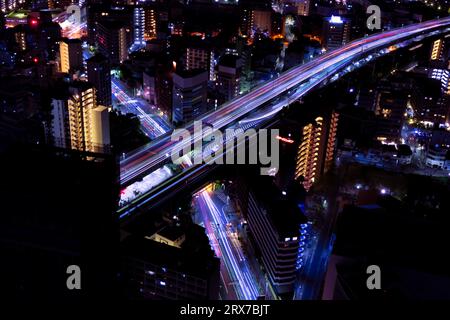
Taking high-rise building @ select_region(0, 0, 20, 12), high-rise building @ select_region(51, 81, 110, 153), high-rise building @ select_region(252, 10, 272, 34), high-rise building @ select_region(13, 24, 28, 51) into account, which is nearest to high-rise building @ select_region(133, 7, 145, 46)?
high-rise building @ select_region(13, 24, 28, 51)

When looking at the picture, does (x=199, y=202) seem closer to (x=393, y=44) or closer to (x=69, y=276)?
(x=69, y=276)

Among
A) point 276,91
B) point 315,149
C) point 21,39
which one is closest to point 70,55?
point 21,39

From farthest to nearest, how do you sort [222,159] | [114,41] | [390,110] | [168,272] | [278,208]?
1. [114,41]
2. [390,110]
3. [222,159]
4. [278,208]
5. [168,272]

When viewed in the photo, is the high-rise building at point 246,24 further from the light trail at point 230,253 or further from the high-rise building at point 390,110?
the light trail at point 230,253

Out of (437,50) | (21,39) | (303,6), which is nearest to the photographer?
(21,39)

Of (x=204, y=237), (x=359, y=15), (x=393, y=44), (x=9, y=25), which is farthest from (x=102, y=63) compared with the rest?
(x=359, y=15)

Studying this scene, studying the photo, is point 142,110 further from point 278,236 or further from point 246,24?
point 246,24

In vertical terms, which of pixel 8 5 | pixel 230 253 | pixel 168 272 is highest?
pixel 8 5

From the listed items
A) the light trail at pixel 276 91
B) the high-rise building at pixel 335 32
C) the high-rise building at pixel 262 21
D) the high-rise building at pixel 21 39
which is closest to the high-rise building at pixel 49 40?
the high-rise building at pixel 21 39
